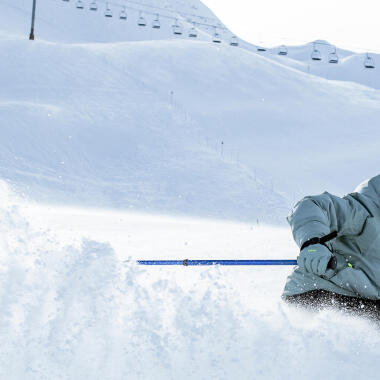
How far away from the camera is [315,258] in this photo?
304cm

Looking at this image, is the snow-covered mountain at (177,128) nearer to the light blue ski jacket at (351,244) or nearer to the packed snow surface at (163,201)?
the packed snow surface at (163,201)

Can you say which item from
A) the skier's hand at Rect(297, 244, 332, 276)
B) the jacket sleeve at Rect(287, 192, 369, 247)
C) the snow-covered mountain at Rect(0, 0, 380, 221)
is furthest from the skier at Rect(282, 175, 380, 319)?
the snow-covered mountain at Rect(0, 0, 380, 221)

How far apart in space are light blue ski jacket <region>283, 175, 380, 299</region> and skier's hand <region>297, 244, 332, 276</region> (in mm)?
231

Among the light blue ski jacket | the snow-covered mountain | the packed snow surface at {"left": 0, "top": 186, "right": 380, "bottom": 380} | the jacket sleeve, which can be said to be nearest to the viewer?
the packed snow surface at {"left": 0, "top": 186, "right": 380, "bottom": 380}

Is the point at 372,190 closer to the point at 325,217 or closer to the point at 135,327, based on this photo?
the point at 325,217

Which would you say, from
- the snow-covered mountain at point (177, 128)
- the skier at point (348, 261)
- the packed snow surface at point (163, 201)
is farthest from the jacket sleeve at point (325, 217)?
the snow-covered mountain at point (177, 128)

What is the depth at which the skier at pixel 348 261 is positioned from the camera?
3.43m

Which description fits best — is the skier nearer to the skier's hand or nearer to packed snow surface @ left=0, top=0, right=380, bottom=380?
packed snow surface @ left=0, top=0, right=380, bottom=380

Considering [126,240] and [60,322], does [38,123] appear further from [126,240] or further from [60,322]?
[60,322]

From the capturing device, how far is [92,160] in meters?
28.3

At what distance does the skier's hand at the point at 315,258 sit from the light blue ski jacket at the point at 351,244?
231 mm

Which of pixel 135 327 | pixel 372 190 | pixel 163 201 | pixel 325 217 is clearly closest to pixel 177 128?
pixel 163 201

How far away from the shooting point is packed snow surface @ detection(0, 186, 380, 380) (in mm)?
2992

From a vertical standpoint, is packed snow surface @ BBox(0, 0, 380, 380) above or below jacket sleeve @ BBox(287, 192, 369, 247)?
below
